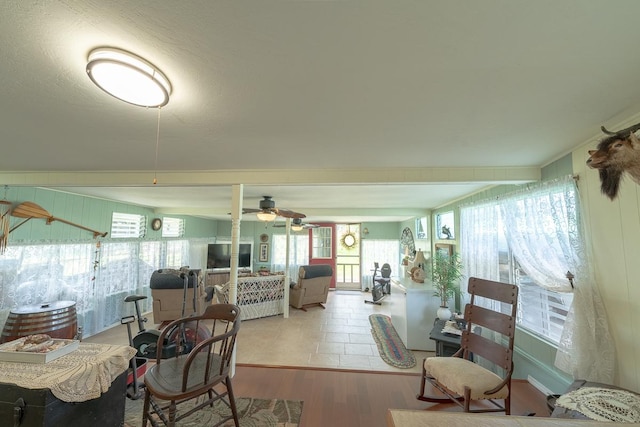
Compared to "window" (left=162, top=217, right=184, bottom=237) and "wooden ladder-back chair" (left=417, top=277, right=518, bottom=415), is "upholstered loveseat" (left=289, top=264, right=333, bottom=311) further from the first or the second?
"wooden ladder-back chair" (left=417, top=277, right=518, bottom=415)

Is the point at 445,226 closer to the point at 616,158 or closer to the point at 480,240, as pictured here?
the point at 480,240

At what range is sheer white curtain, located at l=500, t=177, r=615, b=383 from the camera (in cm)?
175

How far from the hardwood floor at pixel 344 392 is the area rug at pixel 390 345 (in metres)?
0.41

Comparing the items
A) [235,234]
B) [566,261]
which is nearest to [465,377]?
[566,261]

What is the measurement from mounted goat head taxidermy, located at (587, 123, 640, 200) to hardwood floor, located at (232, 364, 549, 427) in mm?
1985

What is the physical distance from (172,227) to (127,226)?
1.28m

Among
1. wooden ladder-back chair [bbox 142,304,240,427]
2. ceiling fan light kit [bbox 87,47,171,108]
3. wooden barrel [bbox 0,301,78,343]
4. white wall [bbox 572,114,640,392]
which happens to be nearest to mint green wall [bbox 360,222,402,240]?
white wall [bbox 572,114,640,392]

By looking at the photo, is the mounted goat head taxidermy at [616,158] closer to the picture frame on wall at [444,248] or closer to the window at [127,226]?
the picture frame on wall at [444,248]

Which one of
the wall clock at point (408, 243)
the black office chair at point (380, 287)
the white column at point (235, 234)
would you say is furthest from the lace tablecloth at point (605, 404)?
the black office chair at point (380, 287)

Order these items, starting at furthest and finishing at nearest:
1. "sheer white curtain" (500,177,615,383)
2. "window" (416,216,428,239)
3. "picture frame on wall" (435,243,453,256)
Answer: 1. "window" (416,216,428,239)
2. "picture frame on wall" (435,243,453,256)
3. "sheer white curtain" (500,177,615,383)

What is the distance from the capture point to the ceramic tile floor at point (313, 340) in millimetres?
3152

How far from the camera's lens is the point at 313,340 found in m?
3.89

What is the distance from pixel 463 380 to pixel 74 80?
292 centimetres

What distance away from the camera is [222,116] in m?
1.52
